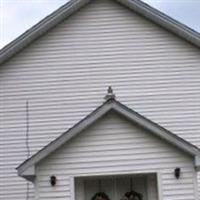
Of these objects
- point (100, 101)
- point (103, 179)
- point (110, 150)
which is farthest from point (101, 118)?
point (100, 101)

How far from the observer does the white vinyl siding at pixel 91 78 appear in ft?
53.9

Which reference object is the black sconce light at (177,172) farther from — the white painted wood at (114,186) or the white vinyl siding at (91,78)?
the white vinyl siding at (91,78)

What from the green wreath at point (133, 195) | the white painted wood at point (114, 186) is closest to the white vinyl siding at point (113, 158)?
the white painted wood at point (114, 186)

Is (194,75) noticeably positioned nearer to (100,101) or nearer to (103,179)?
(100,101)

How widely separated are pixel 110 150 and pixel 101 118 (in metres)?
0.75

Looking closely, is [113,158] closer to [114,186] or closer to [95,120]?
[95,120]

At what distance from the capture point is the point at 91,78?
1691 centimetres

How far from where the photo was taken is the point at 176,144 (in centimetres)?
1272

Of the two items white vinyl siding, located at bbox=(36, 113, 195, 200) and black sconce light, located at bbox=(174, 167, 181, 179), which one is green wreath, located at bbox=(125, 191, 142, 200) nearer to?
white vinyl siding, located at bbox=(36, 113, 195, 200)

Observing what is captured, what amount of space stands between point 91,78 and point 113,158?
4.42 m

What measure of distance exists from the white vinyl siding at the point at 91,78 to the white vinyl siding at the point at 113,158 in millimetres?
3437

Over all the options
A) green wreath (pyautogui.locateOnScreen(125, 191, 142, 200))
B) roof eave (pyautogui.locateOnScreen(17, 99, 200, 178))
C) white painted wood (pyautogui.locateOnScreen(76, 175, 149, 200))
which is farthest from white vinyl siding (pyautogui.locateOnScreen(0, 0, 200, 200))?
roof eave (pyautogui.locateOnScreen(17, 99, 200, 178))

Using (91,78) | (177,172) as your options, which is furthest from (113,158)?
(91,78)

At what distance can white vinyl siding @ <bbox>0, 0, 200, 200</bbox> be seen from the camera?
1644 centimetres
